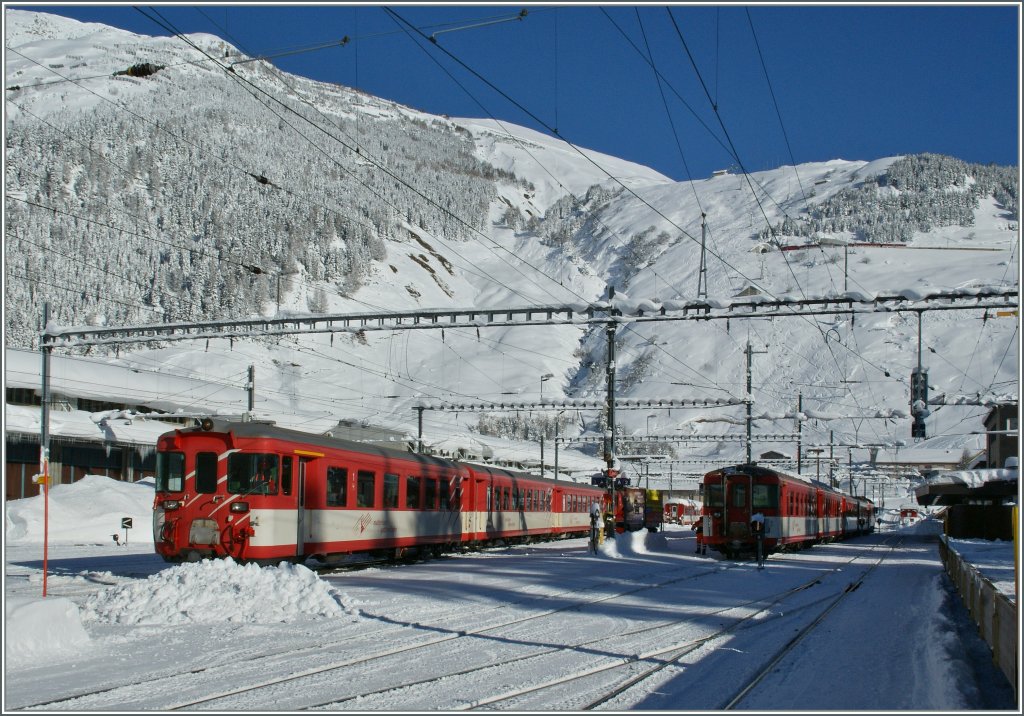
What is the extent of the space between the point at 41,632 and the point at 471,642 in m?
4.75

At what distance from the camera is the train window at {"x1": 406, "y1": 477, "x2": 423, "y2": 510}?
24969mm

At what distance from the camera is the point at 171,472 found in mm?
18641

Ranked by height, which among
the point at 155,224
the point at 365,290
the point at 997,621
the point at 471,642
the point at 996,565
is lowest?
the point at 996,565

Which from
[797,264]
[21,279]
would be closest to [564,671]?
[21,279]

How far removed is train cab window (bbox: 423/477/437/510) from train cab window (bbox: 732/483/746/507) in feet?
34.1

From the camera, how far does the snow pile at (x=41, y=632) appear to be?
10.2 m

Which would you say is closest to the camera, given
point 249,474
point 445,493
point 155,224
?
point 249,474

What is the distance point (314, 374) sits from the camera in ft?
412

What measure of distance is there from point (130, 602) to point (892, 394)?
125424mm

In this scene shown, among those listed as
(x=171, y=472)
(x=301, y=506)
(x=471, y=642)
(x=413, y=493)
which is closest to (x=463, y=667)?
(x=471, y=642)

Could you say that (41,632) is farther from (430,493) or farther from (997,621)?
(430,493)

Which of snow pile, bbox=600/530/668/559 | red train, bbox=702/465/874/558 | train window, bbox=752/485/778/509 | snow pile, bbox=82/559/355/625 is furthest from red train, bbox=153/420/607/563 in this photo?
train window, bbox=752/485/778/509

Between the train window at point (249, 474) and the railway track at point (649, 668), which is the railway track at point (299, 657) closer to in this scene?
the railway track at point (649, 668)

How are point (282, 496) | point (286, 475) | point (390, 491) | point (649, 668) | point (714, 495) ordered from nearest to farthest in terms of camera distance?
point (649, 668)
point (282, 496)
point (286, 475)
point (390, 491)
point (714, 495)
